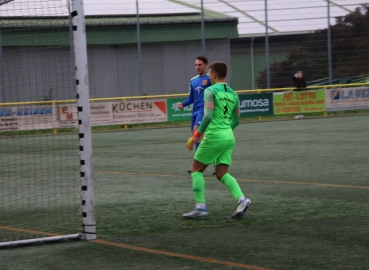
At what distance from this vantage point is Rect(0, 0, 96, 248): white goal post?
6.92m

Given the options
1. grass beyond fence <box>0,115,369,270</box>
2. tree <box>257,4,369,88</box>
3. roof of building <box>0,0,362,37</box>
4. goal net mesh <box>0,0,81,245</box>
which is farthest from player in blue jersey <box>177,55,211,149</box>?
tree <box>257,4,369,88</box>

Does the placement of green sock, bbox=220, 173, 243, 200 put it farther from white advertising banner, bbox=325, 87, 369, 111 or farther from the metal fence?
white advertising banner, bbox=325, 87, 369, 111

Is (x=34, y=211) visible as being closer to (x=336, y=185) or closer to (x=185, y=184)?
(x=185, y=184)

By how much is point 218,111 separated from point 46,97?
2.93 meters

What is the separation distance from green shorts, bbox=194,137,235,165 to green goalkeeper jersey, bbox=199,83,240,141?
0.06m

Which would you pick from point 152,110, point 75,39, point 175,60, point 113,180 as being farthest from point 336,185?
point 175,60

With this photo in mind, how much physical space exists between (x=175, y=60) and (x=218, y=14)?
301 centimetres

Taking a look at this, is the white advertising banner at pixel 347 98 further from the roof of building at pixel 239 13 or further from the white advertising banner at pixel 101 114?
the white advertising banner at pixel 101 114

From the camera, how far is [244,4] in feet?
99.2

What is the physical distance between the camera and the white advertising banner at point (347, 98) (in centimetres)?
2864

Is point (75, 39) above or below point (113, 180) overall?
above

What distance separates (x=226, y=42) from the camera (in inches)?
1156

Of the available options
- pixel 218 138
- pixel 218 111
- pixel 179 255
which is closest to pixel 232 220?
pixel 218 138


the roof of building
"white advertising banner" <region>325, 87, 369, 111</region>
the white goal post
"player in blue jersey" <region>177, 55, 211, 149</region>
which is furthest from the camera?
"white advertising banner" <region>325, 87, 369, 111</region>
